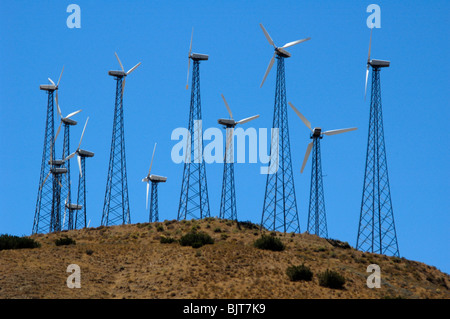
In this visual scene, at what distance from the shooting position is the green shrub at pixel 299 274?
67.8 metres

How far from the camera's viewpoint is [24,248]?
3135 inches

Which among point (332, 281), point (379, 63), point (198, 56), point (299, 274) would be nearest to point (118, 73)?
point (198, 56)

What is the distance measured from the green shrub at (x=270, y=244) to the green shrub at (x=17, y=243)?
23.5 meters

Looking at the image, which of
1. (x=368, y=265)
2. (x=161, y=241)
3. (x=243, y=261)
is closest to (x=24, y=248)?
(x=161, y=241)

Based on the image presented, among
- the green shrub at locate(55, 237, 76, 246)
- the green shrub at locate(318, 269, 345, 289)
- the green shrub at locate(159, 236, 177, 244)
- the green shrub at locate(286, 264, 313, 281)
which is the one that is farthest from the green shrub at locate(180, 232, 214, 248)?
the green shrub at locate(318, 269, 345, 289)

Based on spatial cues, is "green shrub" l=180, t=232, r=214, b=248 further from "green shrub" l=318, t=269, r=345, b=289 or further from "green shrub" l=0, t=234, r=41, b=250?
"green shrub" l=318, t=269, r=345, b=289

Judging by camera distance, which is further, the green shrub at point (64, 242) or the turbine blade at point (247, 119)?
the turbine blade at point (247, 119)

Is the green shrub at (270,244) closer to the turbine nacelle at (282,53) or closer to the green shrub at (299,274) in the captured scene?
the green shrub at (299,274)

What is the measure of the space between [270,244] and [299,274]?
1026 centimetres

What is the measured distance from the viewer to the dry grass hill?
2534 inches

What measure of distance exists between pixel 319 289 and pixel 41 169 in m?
53.2
